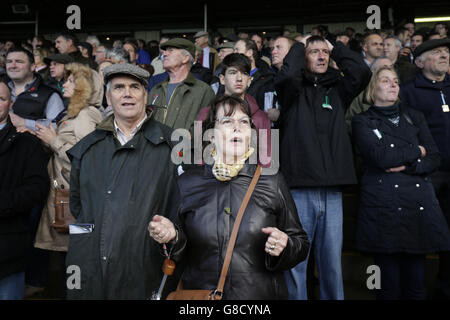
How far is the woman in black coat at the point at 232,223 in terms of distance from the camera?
211 cm

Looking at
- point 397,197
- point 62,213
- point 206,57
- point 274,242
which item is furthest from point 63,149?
point 206,57

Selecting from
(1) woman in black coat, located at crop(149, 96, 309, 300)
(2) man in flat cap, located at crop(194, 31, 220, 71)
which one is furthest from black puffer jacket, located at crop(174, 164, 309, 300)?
(2) man in flat cap, located at crop(194, 31, 220, 71)

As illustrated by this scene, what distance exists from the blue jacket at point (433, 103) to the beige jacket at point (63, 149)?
10.1ft

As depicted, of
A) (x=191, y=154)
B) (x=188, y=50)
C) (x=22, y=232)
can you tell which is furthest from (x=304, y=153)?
(x=22, y=232)

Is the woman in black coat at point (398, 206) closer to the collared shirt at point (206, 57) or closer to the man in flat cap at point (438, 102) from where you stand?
the man in flat cap at point (438, 102)

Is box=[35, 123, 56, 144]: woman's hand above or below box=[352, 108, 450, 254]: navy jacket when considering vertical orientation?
above

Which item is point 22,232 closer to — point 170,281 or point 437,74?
point 170,281

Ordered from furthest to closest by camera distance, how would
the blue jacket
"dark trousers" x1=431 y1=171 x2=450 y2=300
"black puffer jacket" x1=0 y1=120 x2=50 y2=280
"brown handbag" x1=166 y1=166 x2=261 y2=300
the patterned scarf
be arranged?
the blue jacket
"dark trousers" x1=431 y1=171 x2=450 y2=300
"black puffer jacket" x1=0 y1=120 x2=50 y2=280
the patterned scarf
"brown handbag" x1=166 y1=166 x2=261 y2=300

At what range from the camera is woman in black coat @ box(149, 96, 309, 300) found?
2105 millimetres

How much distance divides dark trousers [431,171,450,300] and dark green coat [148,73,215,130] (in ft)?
7.48

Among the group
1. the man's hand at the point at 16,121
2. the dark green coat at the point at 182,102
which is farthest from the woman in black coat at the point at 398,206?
the man's hand at the point at 16,121

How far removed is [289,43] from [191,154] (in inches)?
72.2

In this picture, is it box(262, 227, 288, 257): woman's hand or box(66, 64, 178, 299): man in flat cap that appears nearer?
box(262, 227, 288, 257): woman's hand

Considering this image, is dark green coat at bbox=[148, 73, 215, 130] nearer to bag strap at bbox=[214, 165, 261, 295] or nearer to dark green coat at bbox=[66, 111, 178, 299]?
dark green coat at bbox=[66, 111, 178, 299]
